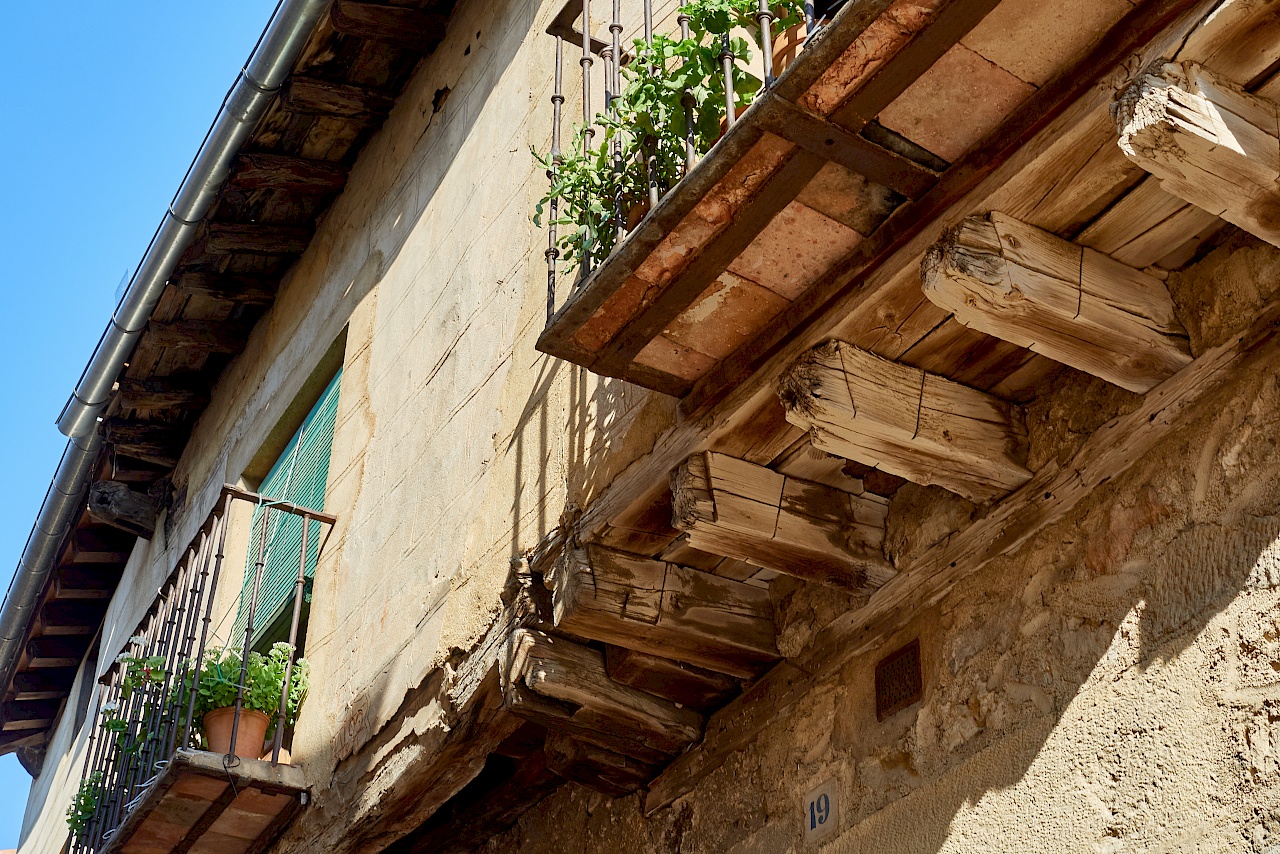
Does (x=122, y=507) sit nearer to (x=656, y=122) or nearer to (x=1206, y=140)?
(x=656, y=122)

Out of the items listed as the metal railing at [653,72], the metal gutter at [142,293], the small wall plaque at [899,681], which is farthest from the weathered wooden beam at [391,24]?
the small wall plaque at [899,681]

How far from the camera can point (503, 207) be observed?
18.8ft

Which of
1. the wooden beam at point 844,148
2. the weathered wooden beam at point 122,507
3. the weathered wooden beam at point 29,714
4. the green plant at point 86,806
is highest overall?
the weathered wooden beam at point 122,507

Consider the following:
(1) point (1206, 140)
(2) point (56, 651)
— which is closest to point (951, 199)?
(1) point (1206, 140)

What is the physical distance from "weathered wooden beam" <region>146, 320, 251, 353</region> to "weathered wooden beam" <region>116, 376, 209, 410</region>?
0.47 m

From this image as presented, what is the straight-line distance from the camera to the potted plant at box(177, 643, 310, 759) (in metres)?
5.82

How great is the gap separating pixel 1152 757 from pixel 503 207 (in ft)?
11.9

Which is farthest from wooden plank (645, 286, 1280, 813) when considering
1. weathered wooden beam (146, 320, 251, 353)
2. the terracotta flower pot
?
weathered wooden beam (146, 320, 251, 353)

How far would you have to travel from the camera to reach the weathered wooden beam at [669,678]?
13.7 ft

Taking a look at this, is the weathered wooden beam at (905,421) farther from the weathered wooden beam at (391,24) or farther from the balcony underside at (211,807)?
the weathered wooden beam at (391,24)

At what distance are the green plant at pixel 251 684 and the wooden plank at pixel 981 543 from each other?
2133 mm

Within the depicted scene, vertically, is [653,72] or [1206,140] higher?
[653,72]

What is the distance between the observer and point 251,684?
5895 mm

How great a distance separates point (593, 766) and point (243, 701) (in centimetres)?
210
